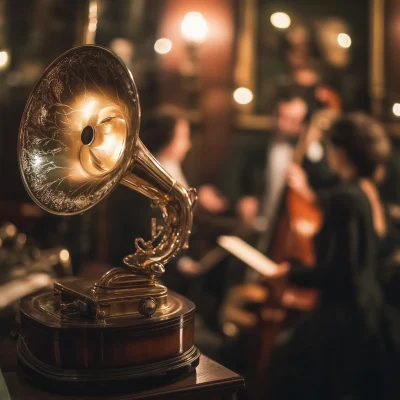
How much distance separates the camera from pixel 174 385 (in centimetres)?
143

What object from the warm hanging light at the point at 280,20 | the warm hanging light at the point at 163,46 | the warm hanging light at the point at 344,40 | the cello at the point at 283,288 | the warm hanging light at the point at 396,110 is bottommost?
the cello at the point at 283,288

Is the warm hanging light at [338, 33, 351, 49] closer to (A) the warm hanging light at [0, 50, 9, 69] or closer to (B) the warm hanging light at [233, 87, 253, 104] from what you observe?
(B) the warm hanging light at [233, 87, 253, 104]

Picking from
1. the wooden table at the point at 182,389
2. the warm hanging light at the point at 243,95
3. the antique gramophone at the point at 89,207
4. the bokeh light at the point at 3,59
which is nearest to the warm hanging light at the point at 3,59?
the bokeh light at the point at 3,59

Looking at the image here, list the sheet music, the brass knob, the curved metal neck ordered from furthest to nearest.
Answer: the sheet music → the curved metal neck → the brass knob

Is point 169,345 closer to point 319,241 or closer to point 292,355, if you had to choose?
point 319,241

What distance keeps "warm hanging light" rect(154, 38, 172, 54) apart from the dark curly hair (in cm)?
222

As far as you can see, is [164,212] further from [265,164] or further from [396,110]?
[396,110]

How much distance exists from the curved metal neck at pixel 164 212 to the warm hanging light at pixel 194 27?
3.48 metres

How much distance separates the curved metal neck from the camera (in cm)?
156

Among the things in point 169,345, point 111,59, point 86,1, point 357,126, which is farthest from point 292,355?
point 86,1

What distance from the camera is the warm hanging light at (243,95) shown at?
16.5 ft

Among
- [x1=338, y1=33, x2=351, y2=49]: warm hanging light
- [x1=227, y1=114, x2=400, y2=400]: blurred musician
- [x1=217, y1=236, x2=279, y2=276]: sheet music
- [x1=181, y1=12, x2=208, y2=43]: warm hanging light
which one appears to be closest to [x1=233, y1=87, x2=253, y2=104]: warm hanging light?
[x1=181, y1=12, x2=208, y2=43]: warm hanging light

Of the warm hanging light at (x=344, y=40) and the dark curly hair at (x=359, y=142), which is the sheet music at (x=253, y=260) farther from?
the warm hanging light at (x=344, y=40)

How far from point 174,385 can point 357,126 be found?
7.02ft
